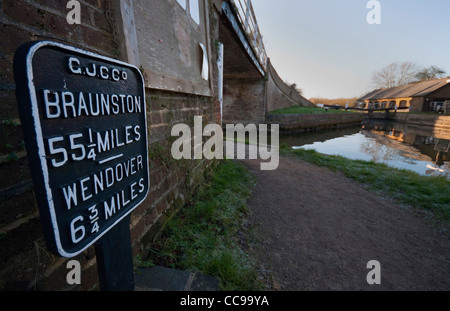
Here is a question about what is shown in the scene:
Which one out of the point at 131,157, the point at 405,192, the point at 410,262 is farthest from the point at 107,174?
the point at 405,192

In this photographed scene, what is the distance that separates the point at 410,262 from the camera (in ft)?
8.23

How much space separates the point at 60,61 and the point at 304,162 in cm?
705

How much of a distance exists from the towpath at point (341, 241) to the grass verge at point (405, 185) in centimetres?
37

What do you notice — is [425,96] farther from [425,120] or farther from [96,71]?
[96,71]

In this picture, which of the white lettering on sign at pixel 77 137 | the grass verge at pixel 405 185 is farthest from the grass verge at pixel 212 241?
the grass verge at pixel 405 185

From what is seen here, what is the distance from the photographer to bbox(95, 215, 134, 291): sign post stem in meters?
1.10

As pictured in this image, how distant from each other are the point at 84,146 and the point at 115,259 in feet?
2.27

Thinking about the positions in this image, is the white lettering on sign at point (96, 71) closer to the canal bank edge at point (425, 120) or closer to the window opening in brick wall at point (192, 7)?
the window opening in brick wall at point (192, 7)

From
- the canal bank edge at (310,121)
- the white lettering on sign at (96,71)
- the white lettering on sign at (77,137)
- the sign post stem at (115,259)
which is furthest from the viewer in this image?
the canal bank edge at (310,121)

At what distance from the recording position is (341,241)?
2818mm

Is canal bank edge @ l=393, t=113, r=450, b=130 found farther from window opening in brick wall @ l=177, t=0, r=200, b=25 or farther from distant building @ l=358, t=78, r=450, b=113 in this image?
window opening in brick wall @ l=177, t=0, r=200, b=25

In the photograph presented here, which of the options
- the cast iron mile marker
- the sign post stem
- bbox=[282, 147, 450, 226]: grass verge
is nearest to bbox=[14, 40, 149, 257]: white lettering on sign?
the cast iron mile marker

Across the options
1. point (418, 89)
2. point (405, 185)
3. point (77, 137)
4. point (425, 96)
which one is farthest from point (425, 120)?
point (77, 137)

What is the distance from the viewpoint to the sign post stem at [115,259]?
110cm
